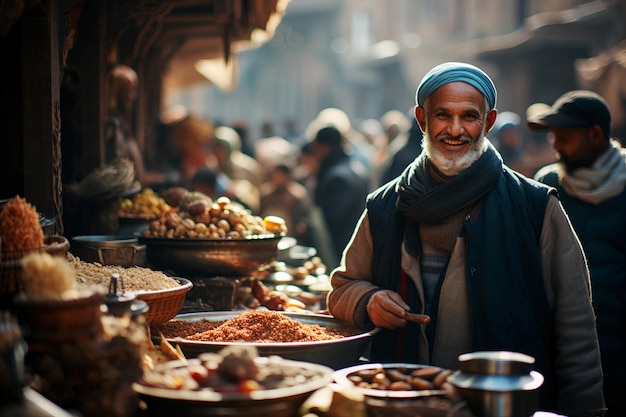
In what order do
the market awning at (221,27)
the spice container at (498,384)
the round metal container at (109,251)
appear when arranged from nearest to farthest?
the spice container at (498,384), the round metal container at (109,251), the market awning at (221,27)

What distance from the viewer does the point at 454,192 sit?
Answer: 135 inches

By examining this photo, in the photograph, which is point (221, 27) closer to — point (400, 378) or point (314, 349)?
point (314, 349)

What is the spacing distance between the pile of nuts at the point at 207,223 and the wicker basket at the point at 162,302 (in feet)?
4.19

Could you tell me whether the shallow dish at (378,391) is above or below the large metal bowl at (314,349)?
above

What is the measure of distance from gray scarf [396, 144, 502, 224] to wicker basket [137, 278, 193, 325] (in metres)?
0.98

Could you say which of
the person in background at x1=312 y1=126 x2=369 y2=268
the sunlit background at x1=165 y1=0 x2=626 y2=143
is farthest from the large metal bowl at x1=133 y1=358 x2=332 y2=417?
the sunlit background at x1=165 y1=0 x2=626 y2=143

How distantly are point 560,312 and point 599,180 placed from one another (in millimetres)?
1851

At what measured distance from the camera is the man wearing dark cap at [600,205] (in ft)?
16.0

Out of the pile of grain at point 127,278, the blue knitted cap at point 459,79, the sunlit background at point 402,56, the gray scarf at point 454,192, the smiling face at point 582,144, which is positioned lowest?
the pile of grain at point 127,278

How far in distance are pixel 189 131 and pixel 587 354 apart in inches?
372

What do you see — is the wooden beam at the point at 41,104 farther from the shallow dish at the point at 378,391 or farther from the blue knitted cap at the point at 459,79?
the shallow dish at the point at 378,391

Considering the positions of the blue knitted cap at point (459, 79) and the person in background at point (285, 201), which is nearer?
the blue knitted cap at point (459, 79)

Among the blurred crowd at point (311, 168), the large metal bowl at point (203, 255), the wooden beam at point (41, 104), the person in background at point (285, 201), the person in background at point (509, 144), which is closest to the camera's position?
the wooden beam at point (41, 104)

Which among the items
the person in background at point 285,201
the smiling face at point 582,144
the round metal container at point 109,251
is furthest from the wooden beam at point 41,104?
the person in background at point 285,201
